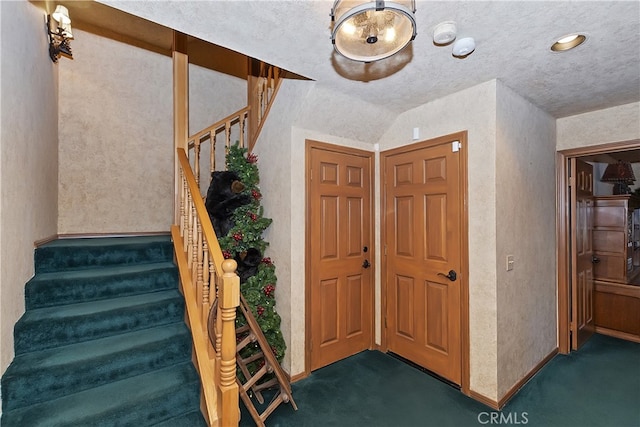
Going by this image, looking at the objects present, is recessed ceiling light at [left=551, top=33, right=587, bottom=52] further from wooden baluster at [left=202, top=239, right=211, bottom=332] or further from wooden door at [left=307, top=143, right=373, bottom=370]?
wooden baluster at [left=202, top=239, right=211, bottom=332]

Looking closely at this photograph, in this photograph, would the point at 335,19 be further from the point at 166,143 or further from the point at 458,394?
the point at 166,143

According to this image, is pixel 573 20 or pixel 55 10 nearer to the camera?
pixel 573 20

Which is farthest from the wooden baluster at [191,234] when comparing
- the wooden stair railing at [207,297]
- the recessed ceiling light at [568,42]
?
the recessed ceiling light at [568,42]

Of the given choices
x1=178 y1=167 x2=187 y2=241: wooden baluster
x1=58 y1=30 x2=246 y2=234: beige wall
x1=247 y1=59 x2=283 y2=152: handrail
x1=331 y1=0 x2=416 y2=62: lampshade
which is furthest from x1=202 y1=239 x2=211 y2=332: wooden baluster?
x1=58 y1=30 x2=246 y2=234: beige wall

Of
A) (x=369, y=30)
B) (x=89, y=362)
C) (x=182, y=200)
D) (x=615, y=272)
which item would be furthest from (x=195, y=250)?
(x=615, y=272)

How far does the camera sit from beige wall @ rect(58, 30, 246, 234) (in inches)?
125

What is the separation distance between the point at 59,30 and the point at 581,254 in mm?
5518

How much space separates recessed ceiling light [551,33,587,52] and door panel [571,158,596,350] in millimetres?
1831

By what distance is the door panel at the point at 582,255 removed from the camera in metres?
3.15

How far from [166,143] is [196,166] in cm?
104

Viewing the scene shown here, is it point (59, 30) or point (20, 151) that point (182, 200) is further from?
point (59, 30)

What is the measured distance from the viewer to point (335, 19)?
1204mm

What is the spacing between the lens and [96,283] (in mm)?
2221

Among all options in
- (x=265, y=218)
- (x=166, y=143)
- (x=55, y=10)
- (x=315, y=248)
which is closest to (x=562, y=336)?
(x=315, y=248)
